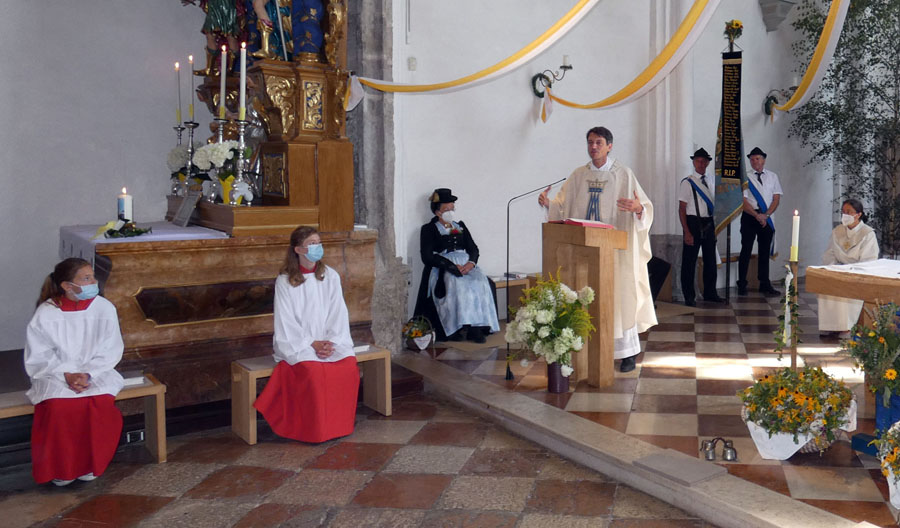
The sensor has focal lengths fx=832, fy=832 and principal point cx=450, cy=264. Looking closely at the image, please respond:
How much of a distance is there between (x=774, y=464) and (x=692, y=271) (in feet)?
18.3

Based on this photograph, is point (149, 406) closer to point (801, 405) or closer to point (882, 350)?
point (801, 405)

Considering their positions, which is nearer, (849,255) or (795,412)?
(795,412)

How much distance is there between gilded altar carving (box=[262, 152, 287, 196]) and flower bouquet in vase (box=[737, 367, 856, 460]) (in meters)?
3.50

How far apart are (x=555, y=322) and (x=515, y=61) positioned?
1774mm

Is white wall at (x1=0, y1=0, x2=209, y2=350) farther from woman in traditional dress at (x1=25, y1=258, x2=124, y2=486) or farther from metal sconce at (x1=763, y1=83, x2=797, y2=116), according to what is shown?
metal sconce at (x1=763, y1=83, x2=797, y2=116)

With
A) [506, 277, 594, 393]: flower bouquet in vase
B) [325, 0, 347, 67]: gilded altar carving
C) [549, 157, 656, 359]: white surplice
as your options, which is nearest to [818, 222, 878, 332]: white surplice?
[549, 157, 656, 359]: white surplice

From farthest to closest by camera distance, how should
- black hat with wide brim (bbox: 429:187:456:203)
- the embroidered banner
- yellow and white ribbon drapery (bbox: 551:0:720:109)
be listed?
the embroidered banner → black hat with wide brim (bbox: 429:187:456:203) → yellow and white ribbon drapery (bbox: 551:0:720:109)

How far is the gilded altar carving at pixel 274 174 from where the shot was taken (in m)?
6.04

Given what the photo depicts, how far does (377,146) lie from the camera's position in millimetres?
6891

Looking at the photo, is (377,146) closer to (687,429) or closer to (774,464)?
(687,429)

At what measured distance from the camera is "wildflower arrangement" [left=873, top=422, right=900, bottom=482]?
3510 millimetres

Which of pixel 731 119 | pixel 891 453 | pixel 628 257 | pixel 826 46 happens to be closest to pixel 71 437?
pixel 628 257

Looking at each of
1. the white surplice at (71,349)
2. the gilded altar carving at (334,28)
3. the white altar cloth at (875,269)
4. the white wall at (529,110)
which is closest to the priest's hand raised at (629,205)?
the white altar cloth at (875,269)

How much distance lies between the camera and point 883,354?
4.21 m
